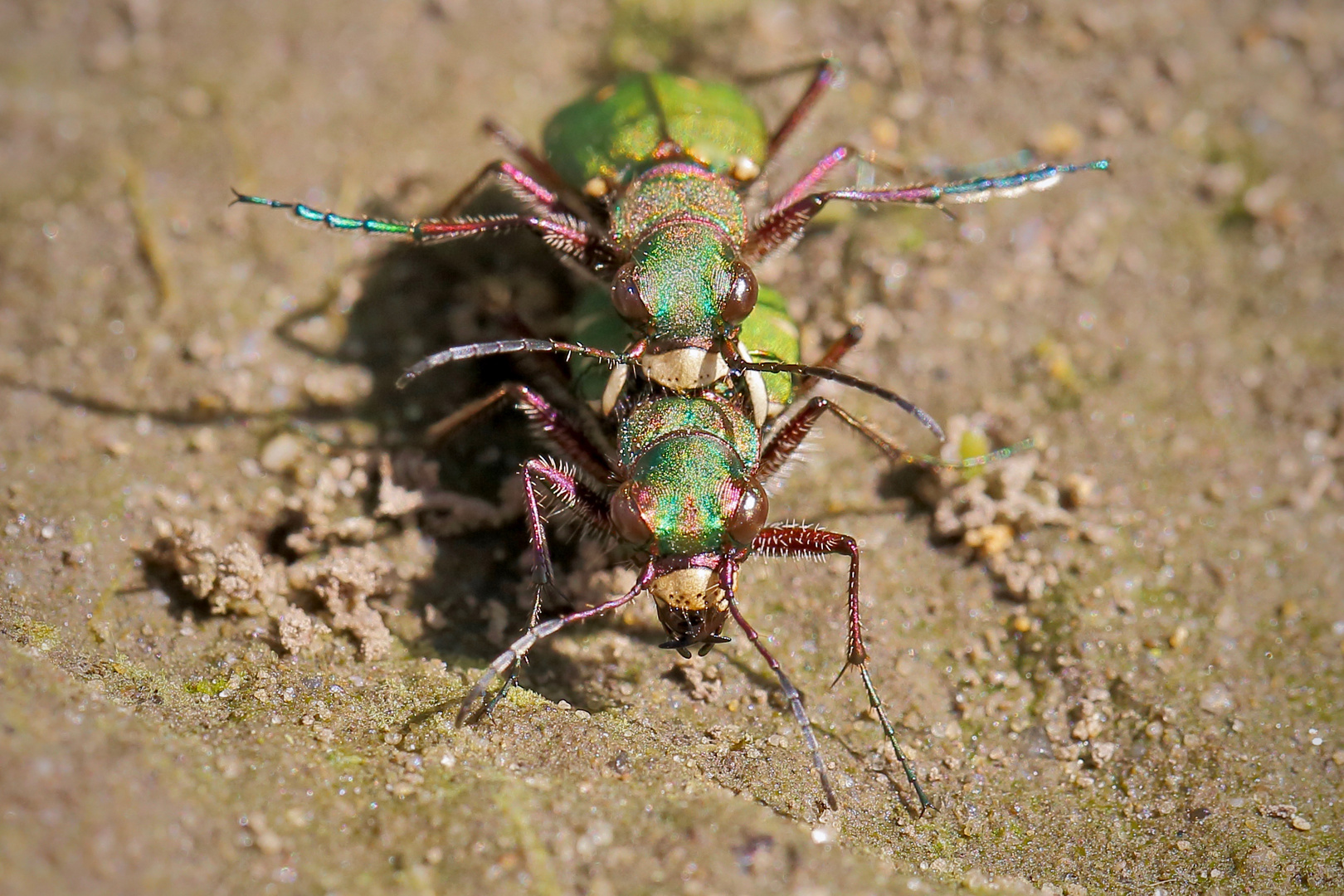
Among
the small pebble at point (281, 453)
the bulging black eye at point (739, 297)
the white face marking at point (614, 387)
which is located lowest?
the small pebble at point (281, 453)

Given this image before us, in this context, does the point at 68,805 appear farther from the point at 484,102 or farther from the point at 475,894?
the point at 484,102

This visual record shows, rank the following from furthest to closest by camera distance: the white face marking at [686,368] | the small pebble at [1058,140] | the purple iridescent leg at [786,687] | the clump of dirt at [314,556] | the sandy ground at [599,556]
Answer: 1. the small pebble at [1058,140]
2. the white face marking at [686,368]
3. the clump of dirt at [314,556]
4. the purple iridescent leg at [786,687]
5. the sandy ground at [599,556]

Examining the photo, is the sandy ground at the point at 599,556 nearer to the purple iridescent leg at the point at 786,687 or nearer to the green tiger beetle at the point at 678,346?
the purple iridescent leg at the point at 786,687

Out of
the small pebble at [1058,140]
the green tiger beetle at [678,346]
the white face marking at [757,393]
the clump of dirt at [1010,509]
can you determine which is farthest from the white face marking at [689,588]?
Result: the small pebble at [1058,140]

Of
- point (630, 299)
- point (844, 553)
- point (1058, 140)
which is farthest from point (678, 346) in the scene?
point (1058, 140)

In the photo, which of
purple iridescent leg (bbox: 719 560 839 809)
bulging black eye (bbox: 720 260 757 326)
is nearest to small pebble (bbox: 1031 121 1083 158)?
bulging black eye (bbox: 720 260 757 326)

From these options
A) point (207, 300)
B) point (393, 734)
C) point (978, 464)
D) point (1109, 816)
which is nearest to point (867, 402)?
point (978, 464)
